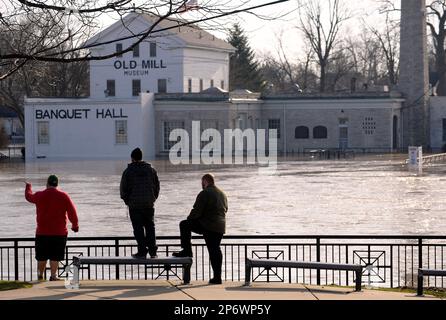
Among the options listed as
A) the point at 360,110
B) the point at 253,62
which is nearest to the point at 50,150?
the point at 360,110

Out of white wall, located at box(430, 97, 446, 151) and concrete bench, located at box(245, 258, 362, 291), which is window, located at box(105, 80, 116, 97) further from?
concrete bench, located at box(245, 258, 362, 291)

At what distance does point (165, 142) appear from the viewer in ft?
269

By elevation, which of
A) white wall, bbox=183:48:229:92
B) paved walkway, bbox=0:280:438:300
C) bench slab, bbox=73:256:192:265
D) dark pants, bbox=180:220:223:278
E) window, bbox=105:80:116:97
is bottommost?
paved walkway, bbox=0:280:438:300

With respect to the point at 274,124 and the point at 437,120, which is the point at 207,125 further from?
the point at 437,120

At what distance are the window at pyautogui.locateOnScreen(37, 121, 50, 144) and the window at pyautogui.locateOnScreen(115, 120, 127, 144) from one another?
483 cm

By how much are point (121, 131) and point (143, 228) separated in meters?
62.3

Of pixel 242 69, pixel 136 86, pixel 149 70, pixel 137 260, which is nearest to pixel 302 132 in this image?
pixel 149 70

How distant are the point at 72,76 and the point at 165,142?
17252mm

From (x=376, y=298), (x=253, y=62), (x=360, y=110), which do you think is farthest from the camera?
(x=253, y=62)

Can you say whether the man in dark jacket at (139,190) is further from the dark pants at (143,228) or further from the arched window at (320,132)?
the arched window at (320,132)

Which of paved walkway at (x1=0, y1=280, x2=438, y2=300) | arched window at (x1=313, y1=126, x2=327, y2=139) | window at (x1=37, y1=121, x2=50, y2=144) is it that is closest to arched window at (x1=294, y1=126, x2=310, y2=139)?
arched window at (x1=313, y1=126, x2=327, y2=139)

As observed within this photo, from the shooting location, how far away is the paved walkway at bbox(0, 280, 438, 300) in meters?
15.4

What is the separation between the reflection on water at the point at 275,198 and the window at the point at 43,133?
9.58 m

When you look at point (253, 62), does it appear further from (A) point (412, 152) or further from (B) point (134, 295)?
(B) point (134, 295)
